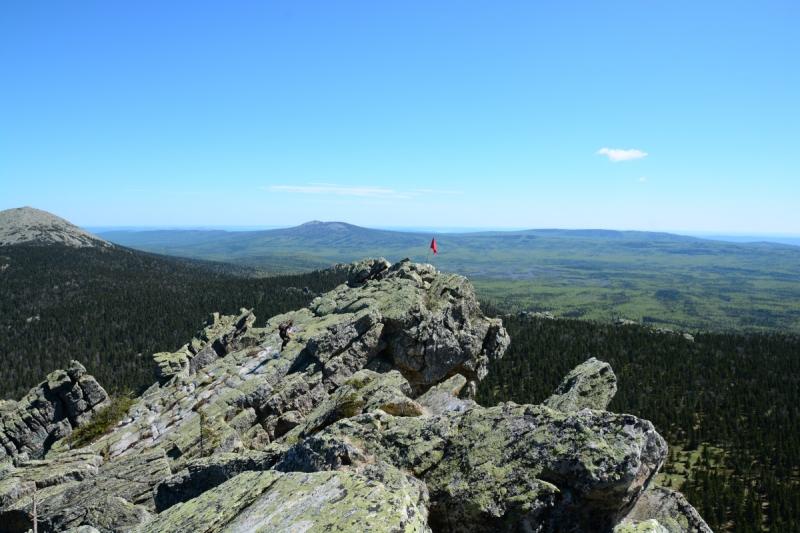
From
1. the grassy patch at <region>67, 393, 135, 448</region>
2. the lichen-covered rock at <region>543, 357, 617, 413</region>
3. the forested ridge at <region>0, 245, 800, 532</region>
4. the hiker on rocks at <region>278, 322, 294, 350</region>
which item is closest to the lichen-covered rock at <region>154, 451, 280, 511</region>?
the lichen-covered rock at <region>543, 357, 617, 413</region>

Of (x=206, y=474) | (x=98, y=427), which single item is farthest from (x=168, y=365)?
(x=206, y=474)

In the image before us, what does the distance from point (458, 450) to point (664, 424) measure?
223ft

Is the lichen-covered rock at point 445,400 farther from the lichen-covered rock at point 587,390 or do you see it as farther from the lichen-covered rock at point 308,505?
the lichen-covered rock at point 308,505

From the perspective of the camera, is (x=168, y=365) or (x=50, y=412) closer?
(x=50, y=412)

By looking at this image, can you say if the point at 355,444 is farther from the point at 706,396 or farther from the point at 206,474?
the point at 706,396

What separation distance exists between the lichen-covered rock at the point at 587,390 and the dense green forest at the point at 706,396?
105 feet

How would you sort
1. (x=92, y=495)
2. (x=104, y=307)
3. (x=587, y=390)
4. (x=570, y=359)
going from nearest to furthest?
(x=92, y=495), (x=587, y=390), (x=570, y=359), (x=104, y=307)

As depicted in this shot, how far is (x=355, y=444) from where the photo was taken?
11.1m

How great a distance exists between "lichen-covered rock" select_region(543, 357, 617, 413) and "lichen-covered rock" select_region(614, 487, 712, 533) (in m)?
7.02

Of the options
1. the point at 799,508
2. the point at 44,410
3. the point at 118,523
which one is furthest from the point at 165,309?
the point at 799,508

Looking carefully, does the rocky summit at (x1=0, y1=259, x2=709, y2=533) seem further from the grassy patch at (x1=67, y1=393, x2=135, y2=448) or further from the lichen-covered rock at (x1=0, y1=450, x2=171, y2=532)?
the grassy patch at (x1=67, y1=393, x2=135, y2=448)

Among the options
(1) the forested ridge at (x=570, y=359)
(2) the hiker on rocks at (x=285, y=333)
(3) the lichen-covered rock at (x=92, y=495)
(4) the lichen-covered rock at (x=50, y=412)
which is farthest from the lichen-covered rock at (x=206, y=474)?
(1) the forested ridge at (x=570, y=359)

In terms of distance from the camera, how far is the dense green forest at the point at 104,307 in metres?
93.2

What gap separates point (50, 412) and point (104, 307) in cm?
9994
